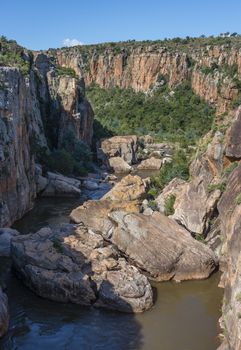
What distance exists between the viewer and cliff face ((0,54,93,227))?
37.6 metres

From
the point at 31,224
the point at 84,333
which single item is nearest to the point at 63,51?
the point at 31,224

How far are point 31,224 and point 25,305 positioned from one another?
14.2 m

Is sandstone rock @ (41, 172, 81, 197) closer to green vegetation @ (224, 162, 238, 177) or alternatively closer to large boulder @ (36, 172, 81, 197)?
large boulder @ (36, 172, 81, 197)

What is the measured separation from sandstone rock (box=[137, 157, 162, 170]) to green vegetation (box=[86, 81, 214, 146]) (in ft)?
53.0

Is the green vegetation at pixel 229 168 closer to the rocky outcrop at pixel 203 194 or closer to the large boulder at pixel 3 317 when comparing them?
the rocky outcrop at pixel 203 194

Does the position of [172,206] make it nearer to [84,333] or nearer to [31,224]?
[31,224]

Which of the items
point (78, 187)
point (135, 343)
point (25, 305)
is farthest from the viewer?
point (78, 187)

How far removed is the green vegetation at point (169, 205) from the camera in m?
35.5

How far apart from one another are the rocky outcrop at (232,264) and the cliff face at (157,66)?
62.3 metres

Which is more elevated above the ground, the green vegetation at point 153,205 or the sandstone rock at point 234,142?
the sandstone rock at point 234,142

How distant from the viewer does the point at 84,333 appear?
22.3 meters

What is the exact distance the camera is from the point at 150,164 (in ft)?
227

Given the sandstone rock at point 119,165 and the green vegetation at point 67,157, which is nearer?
the green vegetation at point 67,157

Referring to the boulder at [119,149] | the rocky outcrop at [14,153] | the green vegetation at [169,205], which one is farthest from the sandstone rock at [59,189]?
the boulder at [119,149]
